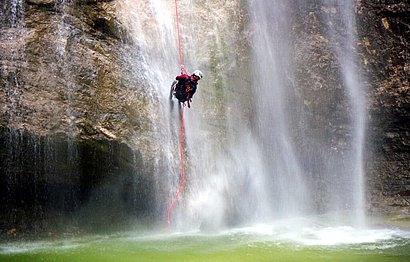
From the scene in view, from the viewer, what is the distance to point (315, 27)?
15086 mm

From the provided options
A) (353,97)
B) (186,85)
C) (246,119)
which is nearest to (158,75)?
(186,85)

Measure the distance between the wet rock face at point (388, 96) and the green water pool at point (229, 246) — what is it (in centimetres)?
395

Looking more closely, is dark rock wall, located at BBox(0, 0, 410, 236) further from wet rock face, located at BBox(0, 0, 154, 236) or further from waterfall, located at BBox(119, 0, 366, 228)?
waterfall, located at BBox(119, 0, 366, 228)

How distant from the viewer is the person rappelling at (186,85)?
10665 mm

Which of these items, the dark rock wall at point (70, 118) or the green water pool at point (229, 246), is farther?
the dark rock wall at point (70, 118)

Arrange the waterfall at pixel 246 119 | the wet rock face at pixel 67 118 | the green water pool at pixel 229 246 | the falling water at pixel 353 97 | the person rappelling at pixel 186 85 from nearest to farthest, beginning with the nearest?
the green water pool at pixel 229 246 < the wet rock face at pixel 67 118 < the person rappelling at pixel 186 85 < the waterfall at pixel 246 119 < the falling water at pixel 353 97

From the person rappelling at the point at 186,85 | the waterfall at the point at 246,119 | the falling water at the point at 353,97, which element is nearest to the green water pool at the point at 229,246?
the waterfall at the point at 246,119

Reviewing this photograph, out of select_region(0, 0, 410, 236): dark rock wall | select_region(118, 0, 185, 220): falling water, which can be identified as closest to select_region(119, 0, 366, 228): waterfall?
select_region(118, 0, 185, 220): falling water

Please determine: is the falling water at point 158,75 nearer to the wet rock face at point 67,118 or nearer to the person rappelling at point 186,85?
the wet rock face at point 67,118

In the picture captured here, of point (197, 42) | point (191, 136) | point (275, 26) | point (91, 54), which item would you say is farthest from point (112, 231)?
point (275, 26)

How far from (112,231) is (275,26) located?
842cm

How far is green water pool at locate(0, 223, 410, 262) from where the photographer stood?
799 cm

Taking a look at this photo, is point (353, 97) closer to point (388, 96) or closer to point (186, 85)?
point (388, 96)

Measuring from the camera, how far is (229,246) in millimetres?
8969
